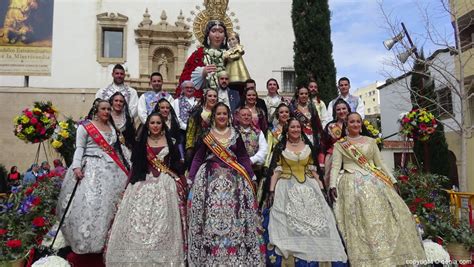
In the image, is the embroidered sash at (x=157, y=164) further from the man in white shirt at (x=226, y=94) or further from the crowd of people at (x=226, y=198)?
the man in white shirt at (x=226, y=94)

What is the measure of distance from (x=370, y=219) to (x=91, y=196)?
327cm

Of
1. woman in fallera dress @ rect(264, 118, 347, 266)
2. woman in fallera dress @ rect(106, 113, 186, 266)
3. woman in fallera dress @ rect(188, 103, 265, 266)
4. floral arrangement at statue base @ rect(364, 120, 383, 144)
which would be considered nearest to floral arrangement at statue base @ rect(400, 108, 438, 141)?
floral arrangement at statue base @ rect(364, 120, 383, 144)

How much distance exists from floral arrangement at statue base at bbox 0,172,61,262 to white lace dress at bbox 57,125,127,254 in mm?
653

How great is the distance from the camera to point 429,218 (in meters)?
6.23

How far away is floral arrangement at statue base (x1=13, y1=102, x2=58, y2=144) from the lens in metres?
6.78

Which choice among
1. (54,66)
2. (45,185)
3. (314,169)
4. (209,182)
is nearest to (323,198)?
(314,169)

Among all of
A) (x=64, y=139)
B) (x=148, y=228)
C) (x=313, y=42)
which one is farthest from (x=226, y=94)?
(x=313, y=42)

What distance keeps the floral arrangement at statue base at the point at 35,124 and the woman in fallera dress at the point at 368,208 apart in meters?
4.65

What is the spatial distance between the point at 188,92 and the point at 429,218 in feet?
13.6

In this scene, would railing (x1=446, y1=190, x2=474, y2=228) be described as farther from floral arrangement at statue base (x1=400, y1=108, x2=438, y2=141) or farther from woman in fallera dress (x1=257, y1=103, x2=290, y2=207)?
woman in fallera dress (x1=257, y1=103, x2=290, y2=207)

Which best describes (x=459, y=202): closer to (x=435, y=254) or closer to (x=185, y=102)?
(x=435, y=254)

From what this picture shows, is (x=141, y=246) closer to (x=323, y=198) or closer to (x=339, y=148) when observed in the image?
(x=323, y=198)

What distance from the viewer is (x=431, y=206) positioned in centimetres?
638

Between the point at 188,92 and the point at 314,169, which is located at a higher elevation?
the point at 188,92
